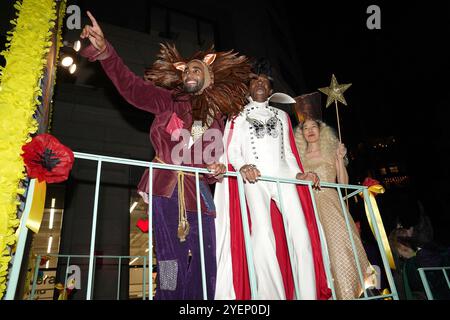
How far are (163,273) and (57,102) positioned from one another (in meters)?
6.24

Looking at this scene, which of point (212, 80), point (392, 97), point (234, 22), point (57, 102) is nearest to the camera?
point (212, 80)

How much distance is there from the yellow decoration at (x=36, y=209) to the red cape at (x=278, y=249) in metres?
1.27

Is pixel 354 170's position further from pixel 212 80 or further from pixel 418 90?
pixel 212 80

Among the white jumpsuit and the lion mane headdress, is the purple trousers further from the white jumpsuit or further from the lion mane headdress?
the lion mane headdress

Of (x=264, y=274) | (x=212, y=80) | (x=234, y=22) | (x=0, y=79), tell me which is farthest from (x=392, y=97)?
(x=0, y=79)

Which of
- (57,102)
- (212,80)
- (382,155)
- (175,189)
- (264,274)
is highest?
(382,155)

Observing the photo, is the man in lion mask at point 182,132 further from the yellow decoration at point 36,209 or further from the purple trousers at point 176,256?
the yellow decoration at point 36,209

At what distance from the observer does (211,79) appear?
9.25 feet

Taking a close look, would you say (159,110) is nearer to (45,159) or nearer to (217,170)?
(217,170)

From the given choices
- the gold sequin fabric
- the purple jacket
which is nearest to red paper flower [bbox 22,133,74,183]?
the purple jacket

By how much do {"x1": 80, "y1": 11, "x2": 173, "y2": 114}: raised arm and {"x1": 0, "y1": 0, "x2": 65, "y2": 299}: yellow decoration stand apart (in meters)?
0.29

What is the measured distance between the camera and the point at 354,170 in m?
17.7

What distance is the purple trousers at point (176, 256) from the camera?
2043 mm

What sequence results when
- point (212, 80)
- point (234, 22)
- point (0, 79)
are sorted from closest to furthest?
1. point (0, 79)
2. point (212, 80)
3. point (234, 22)
